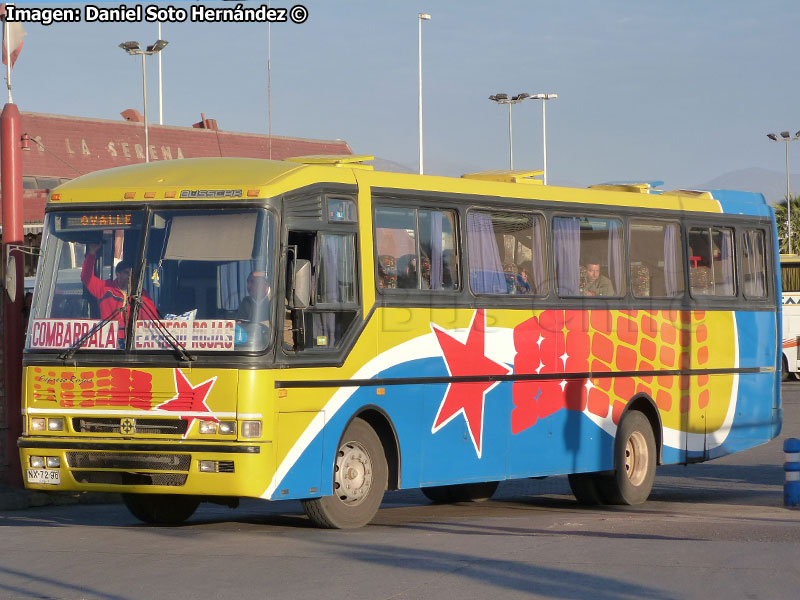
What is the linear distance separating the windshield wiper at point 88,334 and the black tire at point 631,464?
633cm

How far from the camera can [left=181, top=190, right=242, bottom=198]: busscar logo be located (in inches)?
452

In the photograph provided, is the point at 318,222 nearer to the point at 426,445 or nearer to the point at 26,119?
the point at 426,445

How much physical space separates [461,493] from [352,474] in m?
4.36

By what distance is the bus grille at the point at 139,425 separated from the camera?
11.2 metres

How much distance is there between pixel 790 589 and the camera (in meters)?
8.58

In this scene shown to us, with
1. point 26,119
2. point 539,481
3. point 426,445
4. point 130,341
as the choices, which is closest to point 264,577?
point 130,341

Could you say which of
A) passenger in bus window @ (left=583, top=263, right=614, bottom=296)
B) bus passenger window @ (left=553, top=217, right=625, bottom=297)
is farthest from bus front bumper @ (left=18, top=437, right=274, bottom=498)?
passenger in bus window @ (left=583, top=263, right=614, bottom=296)

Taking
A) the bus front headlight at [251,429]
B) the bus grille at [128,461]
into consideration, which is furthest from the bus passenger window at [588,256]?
the bus grille at [128,461]

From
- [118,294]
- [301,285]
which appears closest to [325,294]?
[301,285]

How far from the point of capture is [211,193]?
37.9 feet

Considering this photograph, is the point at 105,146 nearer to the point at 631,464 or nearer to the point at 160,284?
the point at 631,464

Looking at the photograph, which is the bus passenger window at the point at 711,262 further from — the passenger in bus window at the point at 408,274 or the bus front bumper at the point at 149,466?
the bus front bumper at the point at 149,466

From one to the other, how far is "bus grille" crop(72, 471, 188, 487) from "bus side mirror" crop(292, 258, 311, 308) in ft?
5.49

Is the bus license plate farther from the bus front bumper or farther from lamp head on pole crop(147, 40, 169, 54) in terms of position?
lamp head on pole crop(147, 40, 169, 54)
